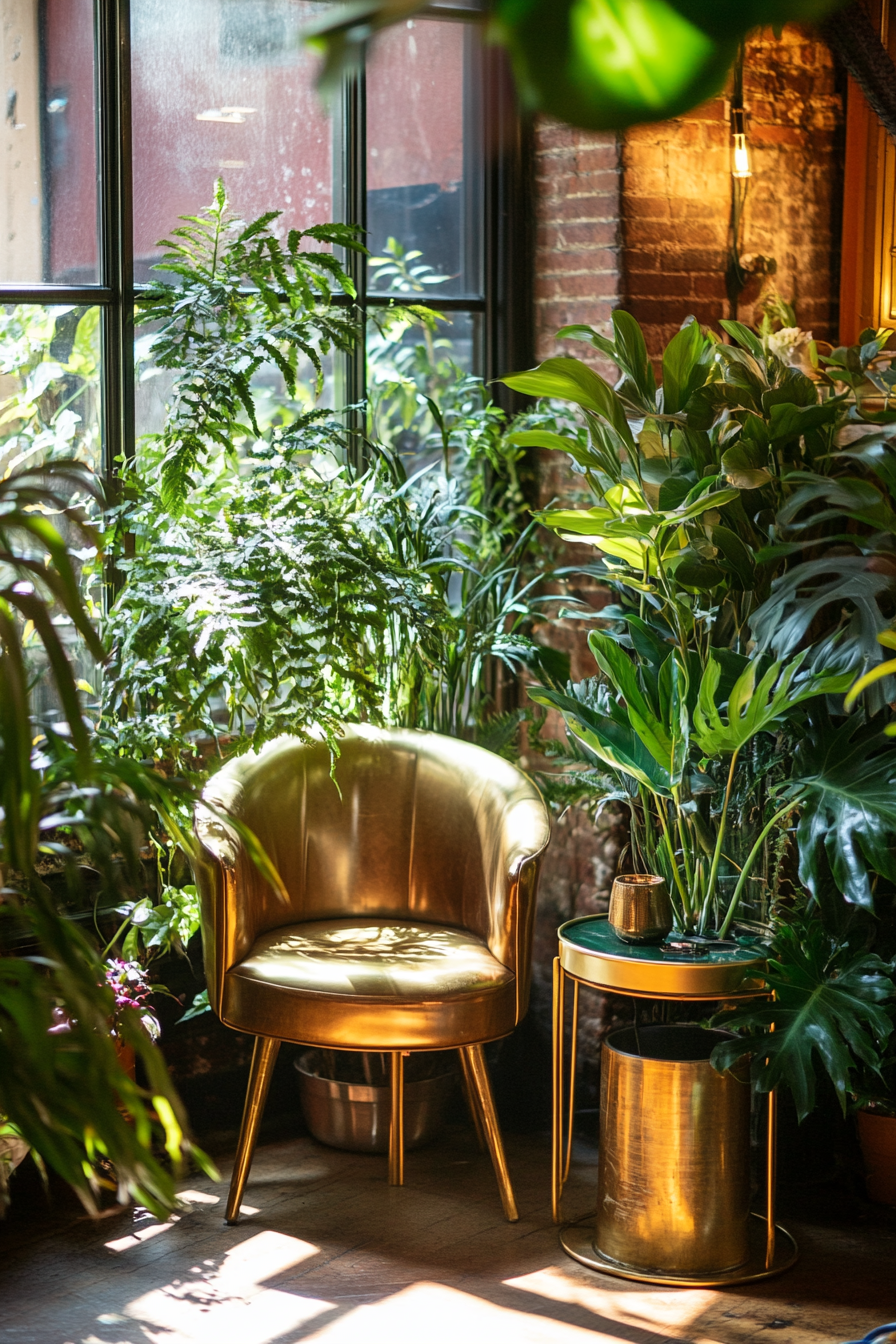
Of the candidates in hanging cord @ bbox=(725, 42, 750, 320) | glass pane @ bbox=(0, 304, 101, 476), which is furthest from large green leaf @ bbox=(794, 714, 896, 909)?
glass pane @ bbox=(0, 304, 101, 476)

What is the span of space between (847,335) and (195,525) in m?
1.74

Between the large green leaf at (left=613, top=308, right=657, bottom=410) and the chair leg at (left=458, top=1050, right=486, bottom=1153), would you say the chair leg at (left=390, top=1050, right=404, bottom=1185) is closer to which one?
the chair leg at (left=458, top=1050, right=486, bottom=1153)

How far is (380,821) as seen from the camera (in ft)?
10.4

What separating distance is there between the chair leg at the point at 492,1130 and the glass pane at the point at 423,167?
180 cm

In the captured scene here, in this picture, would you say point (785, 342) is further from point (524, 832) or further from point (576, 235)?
point (524, 832)

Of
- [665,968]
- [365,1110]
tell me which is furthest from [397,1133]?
[665,968]

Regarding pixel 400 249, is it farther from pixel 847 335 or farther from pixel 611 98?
pixel 611 98

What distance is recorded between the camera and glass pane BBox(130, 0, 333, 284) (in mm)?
3096

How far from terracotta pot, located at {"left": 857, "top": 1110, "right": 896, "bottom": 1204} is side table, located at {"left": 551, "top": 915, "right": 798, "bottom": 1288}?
30 cm

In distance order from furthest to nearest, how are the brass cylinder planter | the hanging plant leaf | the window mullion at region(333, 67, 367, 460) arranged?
the window mullion at region(333, 67, 367, 460) < the brass cylinder planter < the hanging plant leaf

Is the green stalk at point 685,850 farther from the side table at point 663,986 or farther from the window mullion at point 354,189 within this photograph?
the window mullion at point 354,189

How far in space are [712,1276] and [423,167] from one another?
2518 millimetres

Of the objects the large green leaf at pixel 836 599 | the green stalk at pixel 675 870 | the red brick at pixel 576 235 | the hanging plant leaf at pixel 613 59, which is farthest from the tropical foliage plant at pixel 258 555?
the hanging plant leaf at pixel 613 59

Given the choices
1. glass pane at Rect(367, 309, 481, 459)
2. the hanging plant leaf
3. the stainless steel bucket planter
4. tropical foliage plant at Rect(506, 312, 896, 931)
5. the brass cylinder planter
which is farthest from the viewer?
glass pane at Rect(367, 309, 481, 459)
